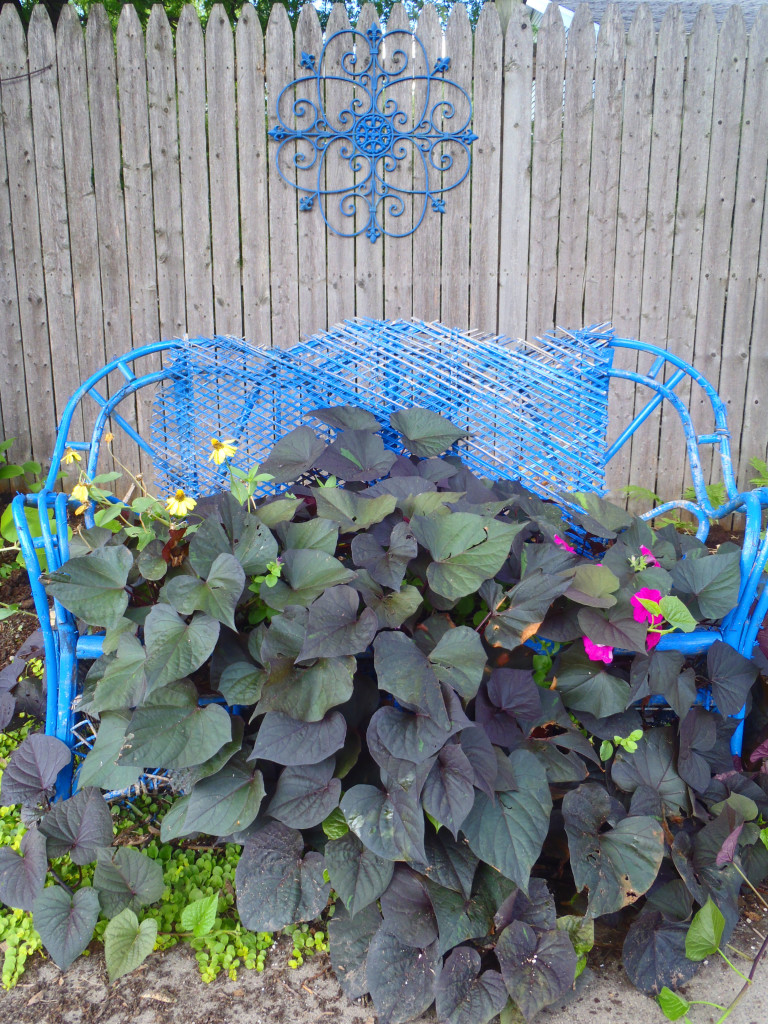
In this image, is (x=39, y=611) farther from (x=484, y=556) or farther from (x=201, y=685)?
(x=484, y=556)

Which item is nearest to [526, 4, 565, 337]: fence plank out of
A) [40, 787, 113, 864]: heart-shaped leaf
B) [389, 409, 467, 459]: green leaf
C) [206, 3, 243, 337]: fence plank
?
[206, 3, 243, 337]: fence plank

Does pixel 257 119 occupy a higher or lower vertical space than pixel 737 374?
higher

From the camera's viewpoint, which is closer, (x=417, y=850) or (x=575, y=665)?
(x=417, y=850)

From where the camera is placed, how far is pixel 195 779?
138 cm

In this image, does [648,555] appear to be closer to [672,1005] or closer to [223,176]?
[672,1005]

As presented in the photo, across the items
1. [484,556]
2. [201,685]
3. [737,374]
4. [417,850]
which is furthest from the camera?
[737,374]

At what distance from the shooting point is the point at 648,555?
1560 mm

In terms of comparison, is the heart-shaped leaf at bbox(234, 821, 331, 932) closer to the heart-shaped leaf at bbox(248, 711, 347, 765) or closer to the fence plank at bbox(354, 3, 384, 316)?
the heart-shaped leaf at bbox(248, 711, 347, 765)

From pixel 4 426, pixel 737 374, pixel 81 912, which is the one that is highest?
pixel 737 374

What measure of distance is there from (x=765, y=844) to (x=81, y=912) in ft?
4.59

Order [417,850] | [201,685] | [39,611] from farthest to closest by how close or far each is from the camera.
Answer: [39,611] → [201,685] → [417,850]

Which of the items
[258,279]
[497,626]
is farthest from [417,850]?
[258,279]

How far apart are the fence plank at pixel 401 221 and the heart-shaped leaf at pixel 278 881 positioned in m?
2.91

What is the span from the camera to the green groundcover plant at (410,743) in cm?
129
